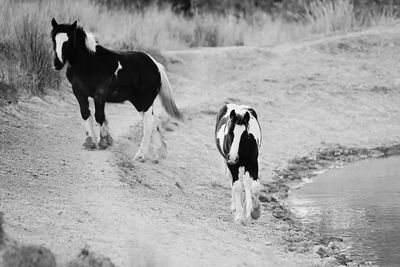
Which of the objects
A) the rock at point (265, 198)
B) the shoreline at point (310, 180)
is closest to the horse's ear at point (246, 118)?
the shoreline at point (310, 180)

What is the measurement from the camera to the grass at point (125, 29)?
47.6 ft

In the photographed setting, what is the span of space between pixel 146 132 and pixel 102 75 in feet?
3.51

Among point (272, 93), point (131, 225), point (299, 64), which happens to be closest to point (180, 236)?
point (131, 225)

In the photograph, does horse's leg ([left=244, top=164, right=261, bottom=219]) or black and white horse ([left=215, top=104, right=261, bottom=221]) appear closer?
black and white horse ([left=215, top=104, right=261, bottom=221])

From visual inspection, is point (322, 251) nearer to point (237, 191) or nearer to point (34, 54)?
point (237, 191)

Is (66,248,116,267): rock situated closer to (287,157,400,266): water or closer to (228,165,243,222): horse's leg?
(228,165,243,222): horse's leg

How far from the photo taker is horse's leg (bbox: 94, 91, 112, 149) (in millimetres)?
11086

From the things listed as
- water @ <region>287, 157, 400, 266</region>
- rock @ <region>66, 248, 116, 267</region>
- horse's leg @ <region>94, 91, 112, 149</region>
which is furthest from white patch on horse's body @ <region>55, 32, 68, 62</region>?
rock @ <region>66, 248, 116, 267</region>

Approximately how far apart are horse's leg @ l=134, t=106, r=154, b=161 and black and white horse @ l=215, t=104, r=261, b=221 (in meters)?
2.35

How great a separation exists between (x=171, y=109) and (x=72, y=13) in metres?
8.59

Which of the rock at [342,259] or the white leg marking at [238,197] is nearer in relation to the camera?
the rock at [342,259]

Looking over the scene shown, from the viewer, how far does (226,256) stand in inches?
289

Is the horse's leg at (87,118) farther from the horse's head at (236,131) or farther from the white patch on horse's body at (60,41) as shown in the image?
the horse's head at (236,131)

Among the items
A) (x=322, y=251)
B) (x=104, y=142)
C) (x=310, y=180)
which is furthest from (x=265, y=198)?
(x=322, y=251)
